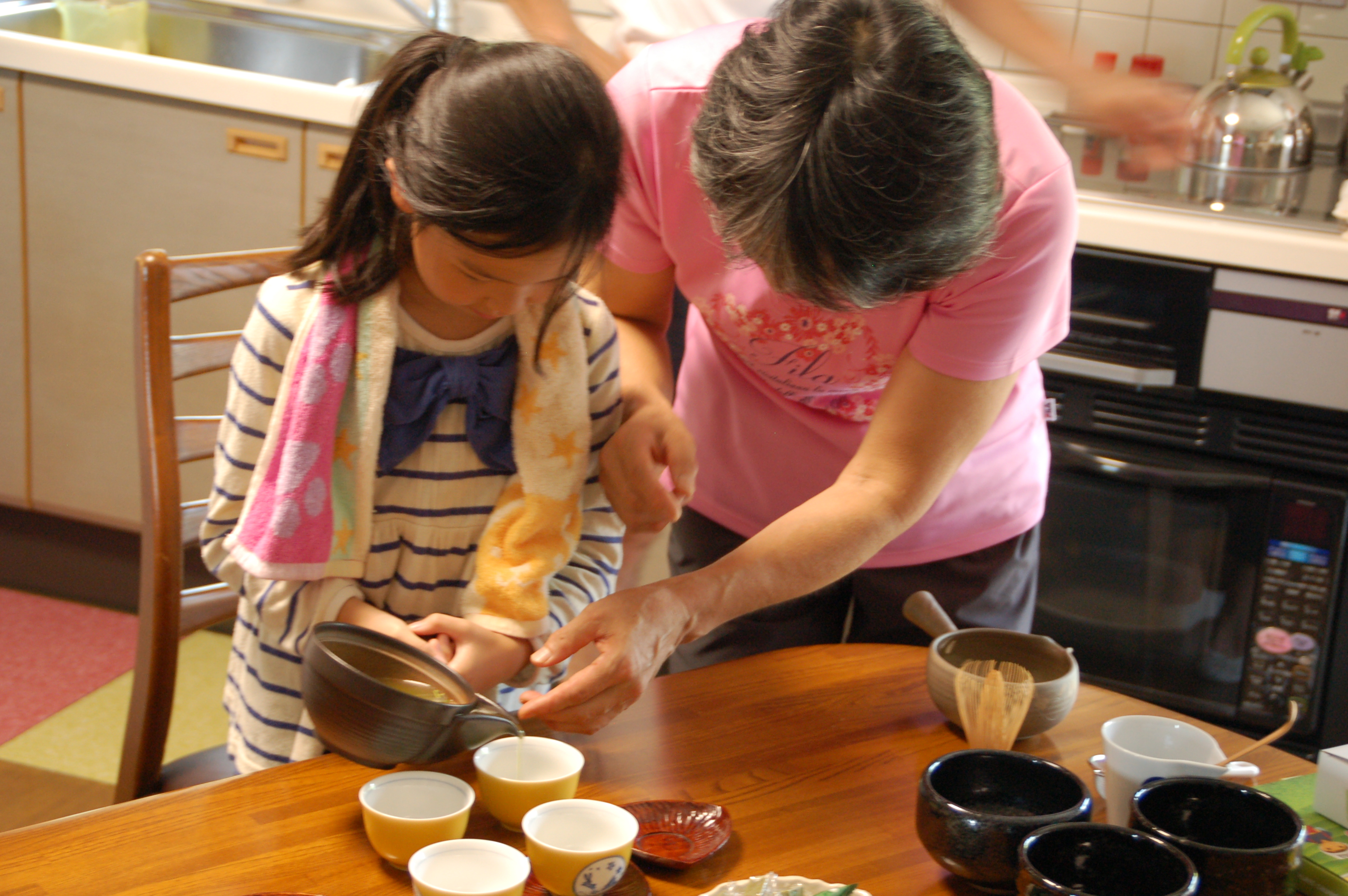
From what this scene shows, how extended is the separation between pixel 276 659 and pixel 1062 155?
0.88 metres

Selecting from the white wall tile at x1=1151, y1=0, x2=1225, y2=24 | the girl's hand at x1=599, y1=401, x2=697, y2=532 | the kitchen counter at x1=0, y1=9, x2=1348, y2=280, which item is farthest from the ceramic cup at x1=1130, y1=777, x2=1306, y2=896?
the white wall tile at x1=1151, y1=0, x2=1225, y2=24

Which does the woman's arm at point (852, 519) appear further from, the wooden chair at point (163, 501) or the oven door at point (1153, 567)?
the oven door at point (1153, 567)

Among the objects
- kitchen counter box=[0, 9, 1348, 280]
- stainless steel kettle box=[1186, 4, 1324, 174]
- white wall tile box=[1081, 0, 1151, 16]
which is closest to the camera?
kitchen counter box=[0, 9, 1348, 280]

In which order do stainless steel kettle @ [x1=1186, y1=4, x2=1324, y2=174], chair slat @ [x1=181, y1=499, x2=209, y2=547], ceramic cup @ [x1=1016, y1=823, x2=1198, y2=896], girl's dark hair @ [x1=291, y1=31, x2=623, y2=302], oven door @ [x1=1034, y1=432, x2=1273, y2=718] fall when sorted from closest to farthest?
ceramic cup @ [x1=1016, y1=823, x2=1198, y2=896], girl's dark hair @ [x1=291, y1=31, x2=623, y2=302], chair slat @ [x1=181, y1=499, x2=209, y2=547], oven door @ [x1=1034, y1=432, x2=1273, y2=718], stainless steel kettle @ [x1=1186, y1=4, x2=1324, y2=174]

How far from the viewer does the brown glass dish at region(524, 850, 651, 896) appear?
78 cm

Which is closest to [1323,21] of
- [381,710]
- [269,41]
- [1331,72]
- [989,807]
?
[1331,72]

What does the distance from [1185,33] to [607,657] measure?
2273mm

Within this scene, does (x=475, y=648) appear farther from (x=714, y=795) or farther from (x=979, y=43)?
(x=979, y=43)

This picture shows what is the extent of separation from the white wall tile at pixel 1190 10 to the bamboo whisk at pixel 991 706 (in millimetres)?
2077

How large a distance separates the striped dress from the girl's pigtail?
1.6 inches

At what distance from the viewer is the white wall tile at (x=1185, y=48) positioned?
2580 mm

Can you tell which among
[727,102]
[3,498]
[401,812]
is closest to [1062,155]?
[727,102]

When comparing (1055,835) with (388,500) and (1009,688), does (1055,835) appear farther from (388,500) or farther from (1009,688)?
(388,500)

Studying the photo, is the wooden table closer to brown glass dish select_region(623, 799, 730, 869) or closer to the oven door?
brown glass dish select_region(623, 799, 730, 869)
